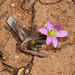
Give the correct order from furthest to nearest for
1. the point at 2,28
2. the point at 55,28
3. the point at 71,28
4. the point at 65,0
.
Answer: the point at 65,0 < the point at 71,28 < the point at 2,28 < the point at 55,28

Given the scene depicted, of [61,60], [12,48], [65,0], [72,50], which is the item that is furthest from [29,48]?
[65,0]

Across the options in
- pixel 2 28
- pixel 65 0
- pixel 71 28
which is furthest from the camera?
pixel 65 0

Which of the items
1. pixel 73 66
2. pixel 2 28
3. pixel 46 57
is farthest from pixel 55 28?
pixel 2 28

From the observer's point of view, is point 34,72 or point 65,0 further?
point 65,0

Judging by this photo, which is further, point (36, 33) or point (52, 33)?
point (36, 33)

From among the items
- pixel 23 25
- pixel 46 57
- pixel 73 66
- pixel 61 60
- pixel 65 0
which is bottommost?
pixel 73 66

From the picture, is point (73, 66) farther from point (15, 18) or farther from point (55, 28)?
point (15, 18)

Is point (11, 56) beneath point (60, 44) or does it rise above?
above
